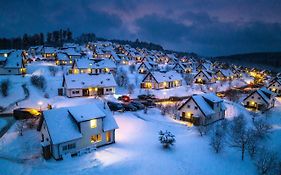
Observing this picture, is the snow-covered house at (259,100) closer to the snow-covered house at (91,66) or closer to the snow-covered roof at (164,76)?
the snow-covered roof at (164,76)

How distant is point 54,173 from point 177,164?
46.4 ft

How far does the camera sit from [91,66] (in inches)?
3108

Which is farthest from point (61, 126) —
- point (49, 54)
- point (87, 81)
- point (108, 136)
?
point (49, 54)

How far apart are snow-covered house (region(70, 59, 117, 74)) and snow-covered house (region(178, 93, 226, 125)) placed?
1646 inches

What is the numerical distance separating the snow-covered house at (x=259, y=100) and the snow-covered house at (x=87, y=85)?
118 feet

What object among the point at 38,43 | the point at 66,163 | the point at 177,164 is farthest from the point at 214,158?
the point at 38,43

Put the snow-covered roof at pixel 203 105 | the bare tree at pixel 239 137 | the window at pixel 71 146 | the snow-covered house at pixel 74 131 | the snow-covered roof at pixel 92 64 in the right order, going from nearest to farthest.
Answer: the snow-covered house at pixel 74 131, the window at pixel 71 146, the bare tree at pixel 239 137, the snow-covered roof at pixel 203 105, the snow-covered roof at pixel 92 64

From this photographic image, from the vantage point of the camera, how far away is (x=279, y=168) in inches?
1135

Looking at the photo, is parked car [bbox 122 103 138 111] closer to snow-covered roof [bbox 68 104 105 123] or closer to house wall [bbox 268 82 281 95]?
snow-covered roof [bbox 68 104 105 123]

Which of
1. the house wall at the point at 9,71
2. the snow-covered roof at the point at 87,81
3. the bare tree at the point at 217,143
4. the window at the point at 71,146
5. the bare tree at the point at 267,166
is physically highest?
the house wall at the point at 9,71

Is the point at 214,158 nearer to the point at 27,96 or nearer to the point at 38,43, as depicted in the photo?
the point at 27,96

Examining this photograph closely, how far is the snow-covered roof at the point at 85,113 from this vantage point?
29.9 meters

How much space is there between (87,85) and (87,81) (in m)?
1.33

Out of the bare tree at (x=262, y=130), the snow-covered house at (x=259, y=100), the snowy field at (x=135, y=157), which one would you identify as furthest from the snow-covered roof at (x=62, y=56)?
the bare tree at (x=262, y=130)
